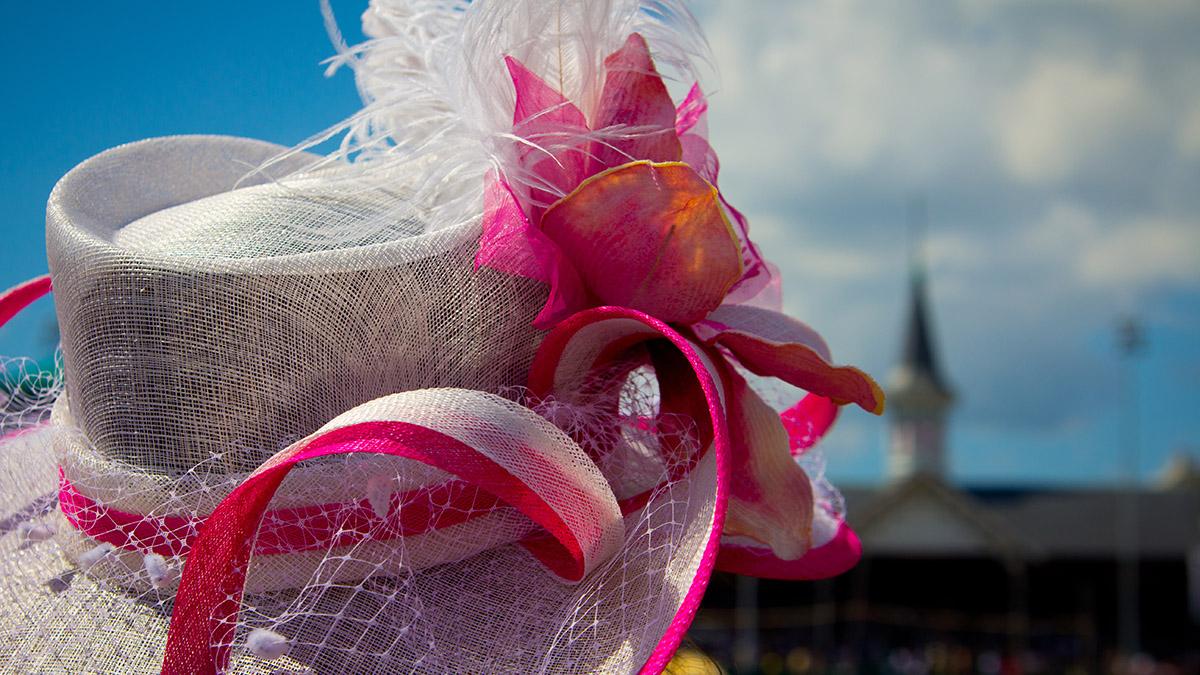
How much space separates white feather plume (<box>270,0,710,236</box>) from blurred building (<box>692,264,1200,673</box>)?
17.7m

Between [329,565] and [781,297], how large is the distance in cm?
61

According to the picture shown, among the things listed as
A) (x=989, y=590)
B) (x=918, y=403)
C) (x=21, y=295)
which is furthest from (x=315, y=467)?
(x=918, y=403)

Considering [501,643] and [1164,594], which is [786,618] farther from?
[501,643]

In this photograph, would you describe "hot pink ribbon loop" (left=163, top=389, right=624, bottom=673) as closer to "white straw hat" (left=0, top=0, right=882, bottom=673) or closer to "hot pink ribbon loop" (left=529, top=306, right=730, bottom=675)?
"white straw hat" (left=0, top=0, right=882, bottom=673)

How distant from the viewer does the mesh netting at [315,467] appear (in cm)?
98

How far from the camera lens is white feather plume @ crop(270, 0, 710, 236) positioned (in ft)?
3.48

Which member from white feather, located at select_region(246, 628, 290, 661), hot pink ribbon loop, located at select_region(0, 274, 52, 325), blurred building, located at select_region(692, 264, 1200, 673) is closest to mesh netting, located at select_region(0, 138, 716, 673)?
white feather, located at select_region(246, 628, 290, 661)

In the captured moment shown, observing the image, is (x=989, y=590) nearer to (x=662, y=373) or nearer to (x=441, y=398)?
(x=662, y=373)

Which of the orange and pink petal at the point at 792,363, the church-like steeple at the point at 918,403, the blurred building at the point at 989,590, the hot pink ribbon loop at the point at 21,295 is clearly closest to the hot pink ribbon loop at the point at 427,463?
the orange and pink petal at the point at 792,363

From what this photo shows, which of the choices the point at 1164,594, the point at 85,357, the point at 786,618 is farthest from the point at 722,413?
the point at 1164,594

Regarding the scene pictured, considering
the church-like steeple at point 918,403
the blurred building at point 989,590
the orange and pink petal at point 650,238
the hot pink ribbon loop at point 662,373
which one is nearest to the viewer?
the hot pink ribbon loop at point 662,373

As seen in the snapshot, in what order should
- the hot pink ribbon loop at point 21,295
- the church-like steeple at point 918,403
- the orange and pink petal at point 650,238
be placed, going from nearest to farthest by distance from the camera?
the orange and pink petal at point 650,238 < the hot pink ribbon loop at point 21,295 < the church-like steeple at point 918,403

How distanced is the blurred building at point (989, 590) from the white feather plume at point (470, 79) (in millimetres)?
17728

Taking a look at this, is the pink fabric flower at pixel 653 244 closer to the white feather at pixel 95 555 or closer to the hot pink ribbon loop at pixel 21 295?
the white feather at pixel 95 555
